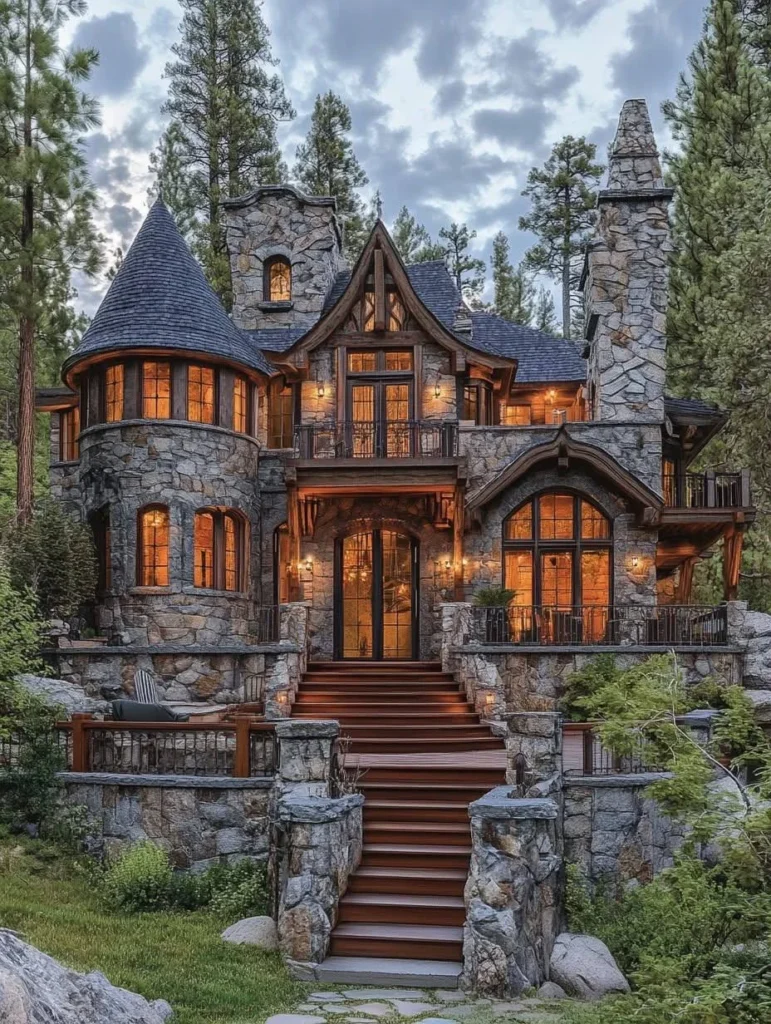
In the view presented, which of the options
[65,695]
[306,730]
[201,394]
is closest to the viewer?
[306,730]

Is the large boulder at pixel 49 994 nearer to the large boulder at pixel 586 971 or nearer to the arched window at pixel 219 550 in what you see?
the large boulder at pixel 586 971

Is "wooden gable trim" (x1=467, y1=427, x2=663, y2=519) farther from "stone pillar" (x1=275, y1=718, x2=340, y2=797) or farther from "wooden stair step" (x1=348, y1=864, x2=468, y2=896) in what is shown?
"wooden stair step" (x1=348, y1=864, x2=468, y2=896)

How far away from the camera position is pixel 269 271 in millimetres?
25281

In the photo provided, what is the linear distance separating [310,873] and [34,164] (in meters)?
16.9

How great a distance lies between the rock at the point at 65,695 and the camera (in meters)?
13.9

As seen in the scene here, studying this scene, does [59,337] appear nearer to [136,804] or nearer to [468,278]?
[136,804]

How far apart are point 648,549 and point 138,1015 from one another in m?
15.8

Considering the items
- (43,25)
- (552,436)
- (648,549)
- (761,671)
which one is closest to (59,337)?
(43,25)

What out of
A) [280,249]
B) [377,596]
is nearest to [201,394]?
[377,596]

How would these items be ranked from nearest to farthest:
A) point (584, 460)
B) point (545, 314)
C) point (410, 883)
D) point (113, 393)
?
1. point (410, 883)
2. point (584, 460)
3. point (113, 393)
4. point (545, 314)

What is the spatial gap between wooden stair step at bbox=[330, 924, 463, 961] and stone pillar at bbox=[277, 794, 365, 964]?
0.55 feet

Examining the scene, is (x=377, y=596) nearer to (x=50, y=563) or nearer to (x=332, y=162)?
(x=50, y=563)

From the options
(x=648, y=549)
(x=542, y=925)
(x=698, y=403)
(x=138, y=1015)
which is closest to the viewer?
(x=138, y=1015)

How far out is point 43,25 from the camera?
70.1 ft
